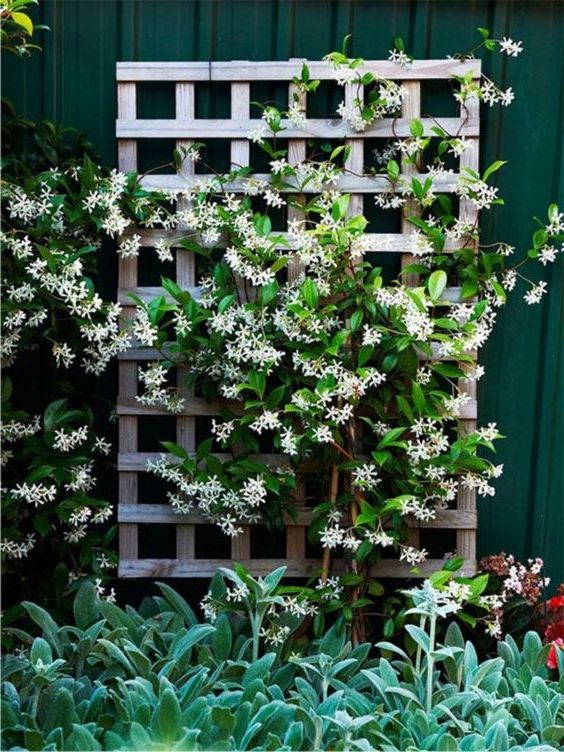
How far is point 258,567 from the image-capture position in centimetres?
269

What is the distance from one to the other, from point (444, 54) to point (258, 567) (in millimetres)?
1529

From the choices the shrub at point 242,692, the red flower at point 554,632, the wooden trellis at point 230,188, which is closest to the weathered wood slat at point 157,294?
the wooden trellis at point 230,188

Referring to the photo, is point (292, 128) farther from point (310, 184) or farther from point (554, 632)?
point (554, 632)

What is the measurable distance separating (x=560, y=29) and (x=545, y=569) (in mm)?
1555

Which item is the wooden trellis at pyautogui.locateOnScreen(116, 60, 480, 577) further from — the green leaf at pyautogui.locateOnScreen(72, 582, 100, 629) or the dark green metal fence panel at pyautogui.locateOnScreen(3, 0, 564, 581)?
the green leaf at pyautogui.locateOnScreen(72, 582, 100, 629)

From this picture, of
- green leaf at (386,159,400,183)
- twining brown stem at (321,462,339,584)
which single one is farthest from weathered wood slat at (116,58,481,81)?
twining brown stem at (321,462,339,584)

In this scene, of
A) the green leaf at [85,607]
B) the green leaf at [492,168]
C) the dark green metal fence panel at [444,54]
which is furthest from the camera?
the dark green metal fence panel at [444,54]

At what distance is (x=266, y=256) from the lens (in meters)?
2.52

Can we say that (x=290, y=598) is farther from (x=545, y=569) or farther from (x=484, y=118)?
(x=484, y=118)

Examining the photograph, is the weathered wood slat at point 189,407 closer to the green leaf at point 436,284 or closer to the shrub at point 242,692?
the green leaf at point 436,284

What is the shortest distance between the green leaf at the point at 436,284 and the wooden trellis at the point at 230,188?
165 mm

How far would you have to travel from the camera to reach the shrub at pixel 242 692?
74.9 inches

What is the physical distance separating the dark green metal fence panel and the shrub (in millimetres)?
721

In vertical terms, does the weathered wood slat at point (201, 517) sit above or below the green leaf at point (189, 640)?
above
